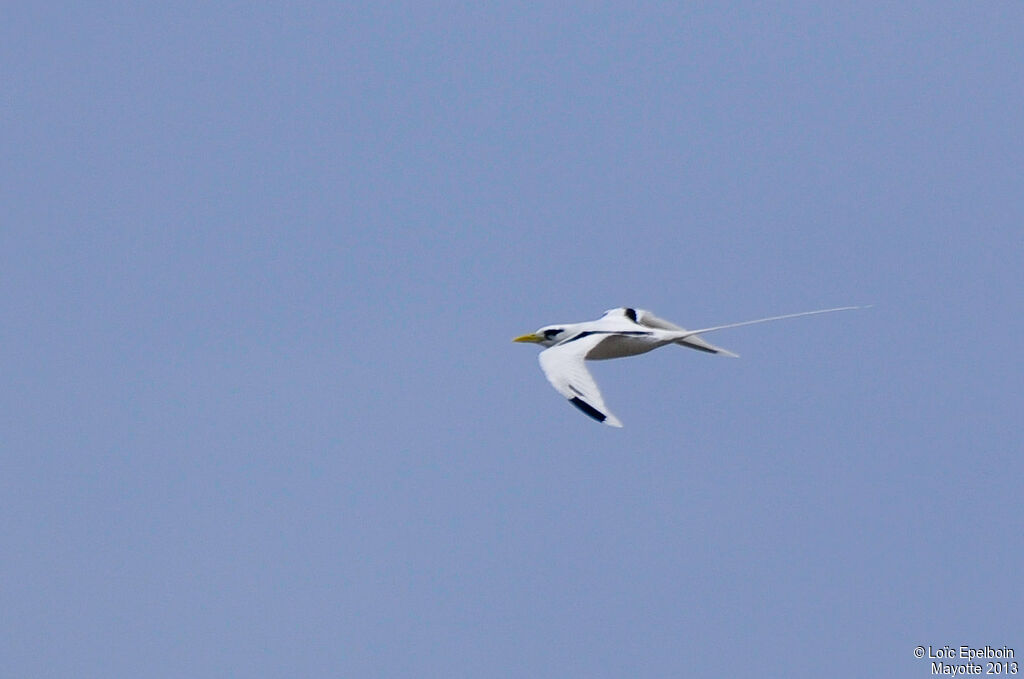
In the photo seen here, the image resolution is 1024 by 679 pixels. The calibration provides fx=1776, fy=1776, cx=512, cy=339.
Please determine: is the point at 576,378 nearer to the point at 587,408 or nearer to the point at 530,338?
the point at 587,408

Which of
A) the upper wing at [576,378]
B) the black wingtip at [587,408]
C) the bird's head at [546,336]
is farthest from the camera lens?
the bird's head at [546,336]

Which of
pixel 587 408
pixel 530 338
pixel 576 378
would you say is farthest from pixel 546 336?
pixel 587 408

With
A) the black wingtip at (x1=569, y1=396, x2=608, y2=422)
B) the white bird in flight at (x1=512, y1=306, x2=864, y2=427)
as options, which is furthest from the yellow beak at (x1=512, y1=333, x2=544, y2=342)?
the black wingtip at (x1=569, y1=396, x2=608, y2=422)

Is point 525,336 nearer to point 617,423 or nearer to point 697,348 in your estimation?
point 697,348

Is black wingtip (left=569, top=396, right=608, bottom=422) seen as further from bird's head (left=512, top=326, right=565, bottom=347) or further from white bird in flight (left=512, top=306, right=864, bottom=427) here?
bird's head (left=512, top=326, right=565, bottom=347)

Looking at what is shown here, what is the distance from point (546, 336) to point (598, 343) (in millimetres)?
4063

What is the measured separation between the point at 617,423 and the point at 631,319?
1362 centimetres

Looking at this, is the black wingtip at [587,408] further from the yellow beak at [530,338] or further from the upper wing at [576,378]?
the yellow beak at [530,338]

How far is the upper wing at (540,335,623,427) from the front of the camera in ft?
150

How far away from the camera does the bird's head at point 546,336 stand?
5584 centimetres

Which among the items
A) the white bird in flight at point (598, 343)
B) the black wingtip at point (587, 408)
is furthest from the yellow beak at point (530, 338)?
the black wingtip at point (587, 408)

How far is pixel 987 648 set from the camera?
136 feet

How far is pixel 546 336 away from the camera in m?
A: 56.5

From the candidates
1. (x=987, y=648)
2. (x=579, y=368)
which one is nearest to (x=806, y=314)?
(x=579, y=368)
